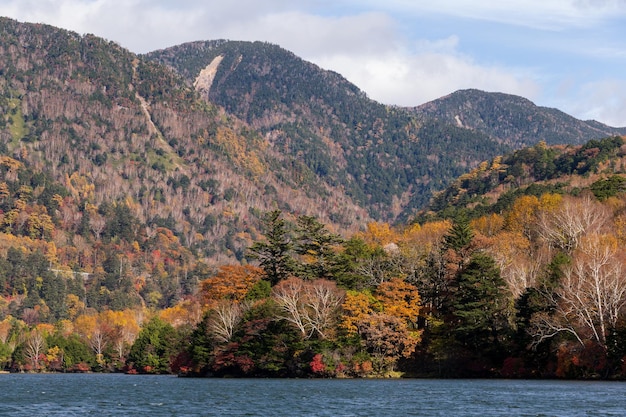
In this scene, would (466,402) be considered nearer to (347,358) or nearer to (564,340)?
(564,340)

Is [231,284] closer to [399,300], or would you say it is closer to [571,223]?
[399,300]

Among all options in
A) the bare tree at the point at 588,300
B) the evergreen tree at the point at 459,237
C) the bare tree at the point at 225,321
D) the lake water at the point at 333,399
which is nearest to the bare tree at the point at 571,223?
the evergreen tree at the point at 459,237

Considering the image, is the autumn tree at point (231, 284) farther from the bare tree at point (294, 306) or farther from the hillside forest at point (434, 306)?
the bare tree at point (294, 306)

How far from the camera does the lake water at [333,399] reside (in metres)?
71.4

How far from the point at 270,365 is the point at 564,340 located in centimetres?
3721

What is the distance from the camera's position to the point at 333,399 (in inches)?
3250

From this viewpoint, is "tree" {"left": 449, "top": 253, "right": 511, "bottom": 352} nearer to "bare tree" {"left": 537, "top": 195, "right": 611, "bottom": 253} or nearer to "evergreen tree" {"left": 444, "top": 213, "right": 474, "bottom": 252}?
"evergreen tree" {"left": 444, "top": 213, "right": 474, "bottom": 252}

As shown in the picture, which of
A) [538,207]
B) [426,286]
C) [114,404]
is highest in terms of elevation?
[538,207]

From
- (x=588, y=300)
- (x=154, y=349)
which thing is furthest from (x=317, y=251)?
(x=588, y=300)

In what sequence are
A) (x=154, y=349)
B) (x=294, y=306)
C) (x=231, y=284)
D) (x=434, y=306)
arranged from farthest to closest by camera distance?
(x=154, y=349) → (x=231, y=284) → (x=434, y=306) → (x=294, y=306)

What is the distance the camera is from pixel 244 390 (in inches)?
3802

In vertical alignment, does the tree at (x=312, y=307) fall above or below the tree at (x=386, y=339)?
above

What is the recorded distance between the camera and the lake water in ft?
234

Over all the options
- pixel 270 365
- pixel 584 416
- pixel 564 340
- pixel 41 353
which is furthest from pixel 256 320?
pixel 41 353
